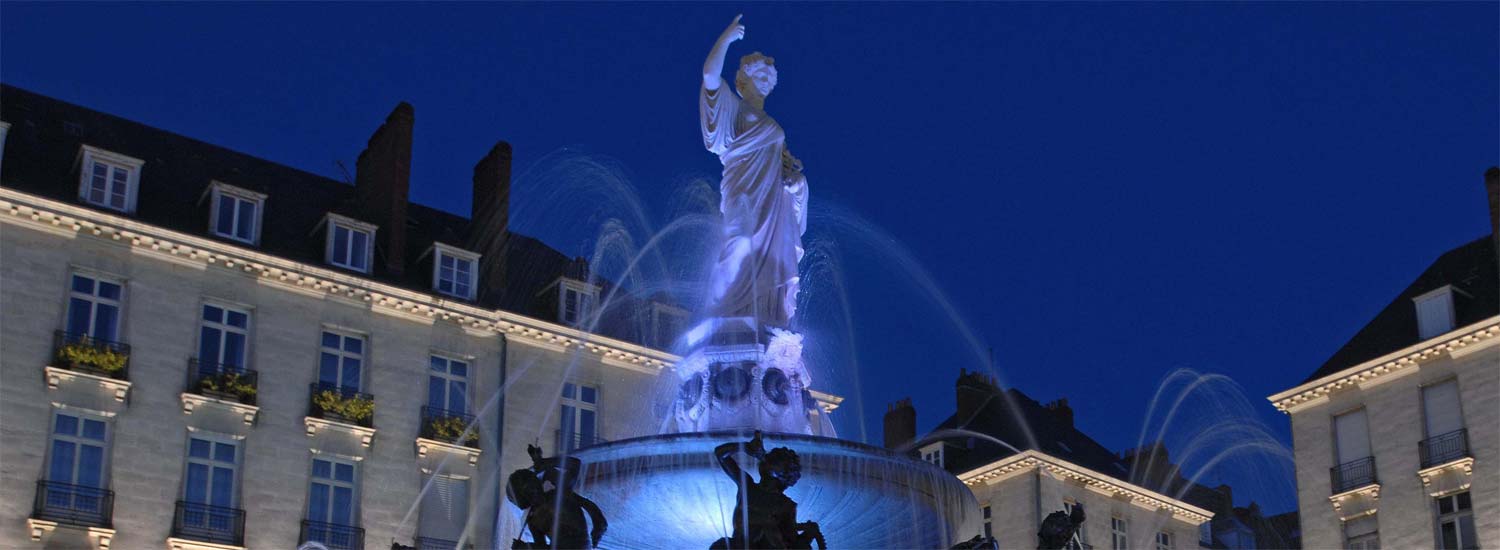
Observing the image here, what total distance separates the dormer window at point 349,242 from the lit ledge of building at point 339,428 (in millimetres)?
3793

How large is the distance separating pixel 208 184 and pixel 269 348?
163 inches

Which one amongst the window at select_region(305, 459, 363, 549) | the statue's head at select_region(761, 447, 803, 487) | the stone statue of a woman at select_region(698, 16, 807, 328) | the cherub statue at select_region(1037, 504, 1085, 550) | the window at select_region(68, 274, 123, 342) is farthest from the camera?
the window at select_region(305, 459, 363, 549)

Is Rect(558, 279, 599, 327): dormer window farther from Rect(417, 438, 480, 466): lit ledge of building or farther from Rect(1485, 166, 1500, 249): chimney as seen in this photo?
Rect(1485, 166, 1500, 249): chimney

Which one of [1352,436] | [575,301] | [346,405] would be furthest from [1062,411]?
[346,405]

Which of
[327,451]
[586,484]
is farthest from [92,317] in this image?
[586,484]

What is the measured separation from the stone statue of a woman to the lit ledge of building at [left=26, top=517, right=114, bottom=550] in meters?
17.8

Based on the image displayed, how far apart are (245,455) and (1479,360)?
29094 millimetres

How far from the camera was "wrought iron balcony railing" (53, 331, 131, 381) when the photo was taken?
3591 centimetres

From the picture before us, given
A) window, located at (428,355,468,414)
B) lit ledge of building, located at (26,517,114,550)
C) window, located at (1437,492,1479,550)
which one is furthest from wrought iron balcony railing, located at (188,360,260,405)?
window, located at (1437,492,1479,550)

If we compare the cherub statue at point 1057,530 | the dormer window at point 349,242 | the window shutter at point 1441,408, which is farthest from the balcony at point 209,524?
the window shutter at point 1441,408

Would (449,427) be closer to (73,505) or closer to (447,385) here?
(447,385)

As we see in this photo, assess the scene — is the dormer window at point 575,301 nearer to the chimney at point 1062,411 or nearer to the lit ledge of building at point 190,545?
the lit ledge of building at point 190,545

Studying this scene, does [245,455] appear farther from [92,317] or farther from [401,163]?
[401,163]

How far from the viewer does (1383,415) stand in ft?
155
